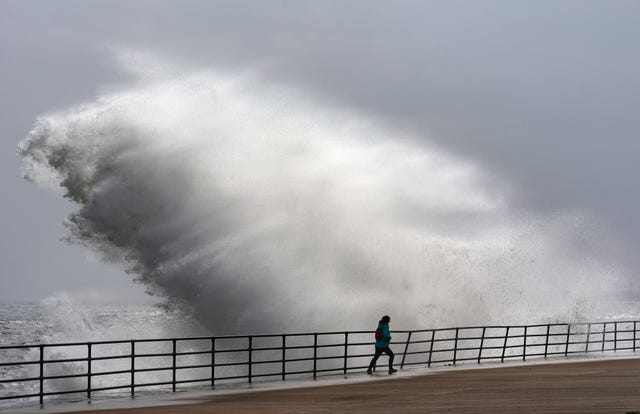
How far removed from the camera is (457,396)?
1864 cm

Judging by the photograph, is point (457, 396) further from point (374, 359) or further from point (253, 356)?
point (253, 356)

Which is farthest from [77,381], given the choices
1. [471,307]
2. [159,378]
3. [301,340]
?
[471,307]

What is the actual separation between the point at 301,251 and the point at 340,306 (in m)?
2.55

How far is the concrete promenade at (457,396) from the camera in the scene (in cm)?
1614

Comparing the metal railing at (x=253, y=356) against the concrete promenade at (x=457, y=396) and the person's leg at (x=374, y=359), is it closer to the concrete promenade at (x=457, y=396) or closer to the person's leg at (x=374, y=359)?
the person's leg at (x=374, y=359)

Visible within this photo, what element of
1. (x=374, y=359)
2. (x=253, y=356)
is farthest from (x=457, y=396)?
(x=253, y=356)

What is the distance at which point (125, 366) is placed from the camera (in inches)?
1416

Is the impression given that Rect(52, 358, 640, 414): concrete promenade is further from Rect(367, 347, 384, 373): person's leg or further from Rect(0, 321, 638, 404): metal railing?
Rect(0, 321, 638, 404): metal railing

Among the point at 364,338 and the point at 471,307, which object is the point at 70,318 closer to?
the point at 364,338

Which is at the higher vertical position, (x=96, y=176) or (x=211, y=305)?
(x=96, y=176)

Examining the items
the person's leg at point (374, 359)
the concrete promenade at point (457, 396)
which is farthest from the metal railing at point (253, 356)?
the concrete promenade at point (457, 396)

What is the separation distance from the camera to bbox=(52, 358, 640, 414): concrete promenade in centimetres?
1614

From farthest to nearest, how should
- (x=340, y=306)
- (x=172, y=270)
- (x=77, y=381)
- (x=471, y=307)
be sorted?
(x=471, y=307) → (x=340, y=306) → (x=172, y=270) → (x=77, y=381)

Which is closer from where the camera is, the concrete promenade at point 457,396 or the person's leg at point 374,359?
the concrete promenade at point 457,396
